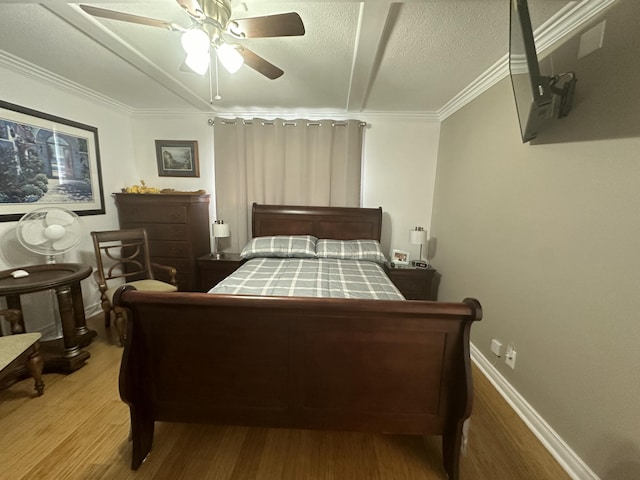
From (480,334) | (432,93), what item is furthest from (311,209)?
(480,334)

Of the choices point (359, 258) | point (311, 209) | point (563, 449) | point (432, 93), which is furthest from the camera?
point (311, 209)

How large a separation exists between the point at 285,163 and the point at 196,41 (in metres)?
2.01

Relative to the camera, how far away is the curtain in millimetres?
3244

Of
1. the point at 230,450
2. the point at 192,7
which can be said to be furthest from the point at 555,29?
the point at 230,450

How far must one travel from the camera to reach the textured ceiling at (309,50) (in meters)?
1.48

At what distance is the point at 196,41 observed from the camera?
132 cm

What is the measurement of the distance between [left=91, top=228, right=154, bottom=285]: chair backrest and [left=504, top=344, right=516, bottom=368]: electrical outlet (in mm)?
3293

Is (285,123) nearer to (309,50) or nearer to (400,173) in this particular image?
(309,50)

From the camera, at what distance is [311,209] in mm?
3270

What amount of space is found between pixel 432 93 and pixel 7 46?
339 cm

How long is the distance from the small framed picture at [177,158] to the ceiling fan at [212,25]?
211 centimetres

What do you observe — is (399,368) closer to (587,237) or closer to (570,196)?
(587,237)

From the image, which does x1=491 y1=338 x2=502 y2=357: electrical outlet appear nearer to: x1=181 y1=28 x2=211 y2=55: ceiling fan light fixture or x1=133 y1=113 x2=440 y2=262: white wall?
x1=133 y1=113 x2=440 y2=262: white wall

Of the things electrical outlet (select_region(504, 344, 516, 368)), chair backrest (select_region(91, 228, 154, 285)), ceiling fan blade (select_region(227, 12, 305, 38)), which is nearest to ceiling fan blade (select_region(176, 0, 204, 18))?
ceiling fan blade (select_region(227, 12, 305, 38))
